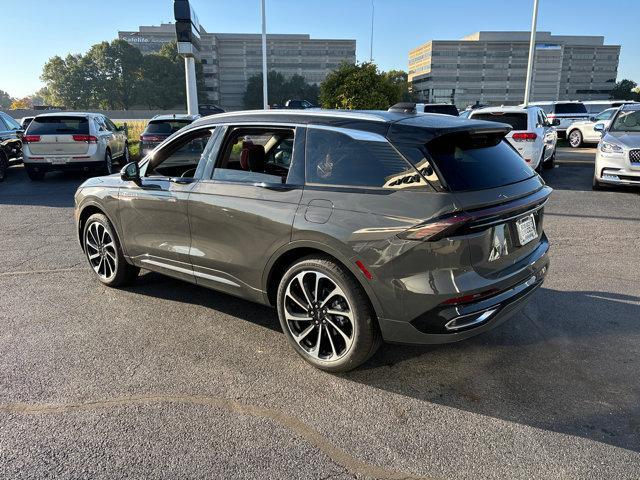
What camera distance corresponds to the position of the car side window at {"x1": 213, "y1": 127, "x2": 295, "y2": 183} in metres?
3.62

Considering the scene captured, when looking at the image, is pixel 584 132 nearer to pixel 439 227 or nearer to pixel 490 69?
pixel 439 227

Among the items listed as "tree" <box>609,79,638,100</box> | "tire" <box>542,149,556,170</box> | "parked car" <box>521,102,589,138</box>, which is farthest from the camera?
"tree" <box>609,79,638,100</box>

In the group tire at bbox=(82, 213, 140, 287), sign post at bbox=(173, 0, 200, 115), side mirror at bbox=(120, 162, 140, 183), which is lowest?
tire at bbox=(82, 213, 140, 287)

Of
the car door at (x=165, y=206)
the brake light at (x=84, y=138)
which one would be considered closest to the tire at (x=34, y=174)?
the brake light at (x=84, y=138)

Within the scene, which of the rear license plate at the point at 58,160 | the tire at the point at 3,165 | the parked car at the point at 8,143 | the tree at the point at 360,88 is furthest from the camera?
the tree at the point at 360,88

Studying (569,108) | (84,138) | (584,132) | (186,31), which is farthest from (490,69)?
(84,138)

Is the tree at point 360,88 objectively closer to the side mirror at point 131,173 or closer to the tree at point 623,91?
the side mirror at point 131,173


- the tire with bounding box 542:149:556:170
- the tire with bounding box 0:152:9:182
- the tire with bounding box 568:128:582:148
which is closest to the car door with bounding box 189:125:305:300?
the tire with bounding box 0:152:9:182

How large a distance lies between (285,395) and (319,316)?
56 centimetres

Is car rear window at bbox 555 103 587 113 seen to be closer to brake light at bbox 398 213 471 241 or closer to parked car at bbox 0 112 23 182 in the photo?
parked car at bbox 0 112 23 182

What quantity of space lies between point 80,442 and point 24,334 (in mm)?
1737

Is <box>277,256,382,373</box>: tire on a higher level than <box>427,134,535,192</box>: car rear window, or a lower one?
lower

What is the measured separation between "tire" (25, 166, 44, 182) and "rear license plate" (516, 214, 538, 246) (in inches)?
495

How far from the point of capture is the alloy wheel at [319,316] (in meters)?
3.15
